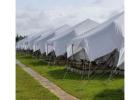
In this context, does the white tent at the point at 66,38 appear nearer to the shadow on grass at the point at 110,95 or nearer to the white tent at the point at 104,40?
the white tent at the point at 104,40

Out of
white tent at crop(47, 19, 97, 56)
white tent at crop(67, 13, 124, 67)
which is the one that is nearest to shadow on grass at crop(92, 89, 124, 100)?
white tent at crop(67, 13, 124, 67)

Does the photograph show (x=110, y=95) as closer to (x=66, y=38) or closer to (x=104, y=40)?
(x=104, y=40)

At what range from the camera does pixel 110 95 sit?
8.77 meters

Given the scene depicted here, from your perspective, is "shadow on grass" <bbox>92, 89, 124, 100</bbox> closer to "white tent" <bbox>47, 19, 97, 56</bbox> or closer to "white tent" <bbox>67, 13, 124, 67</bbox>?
"white tent" <bbox>67, 13, 124, 67</bbox>

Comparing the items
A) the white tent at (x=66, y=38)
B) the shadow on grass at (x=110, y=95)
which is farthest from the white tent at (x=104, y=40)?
the white tent at (x=66, y=38)

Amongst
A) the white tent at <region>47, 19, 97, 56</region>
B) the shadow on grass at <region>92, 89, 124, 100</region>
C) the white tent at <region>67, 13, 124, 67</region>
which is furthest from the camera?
the white tent at <region>47, 19, 97, 56</region>

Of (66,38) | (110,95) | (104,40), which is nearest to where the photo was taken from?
(110,95)

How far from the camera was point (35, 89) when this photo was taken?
10.5 meters

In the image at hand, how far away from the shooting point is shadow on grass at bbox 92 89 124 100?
27.4ft

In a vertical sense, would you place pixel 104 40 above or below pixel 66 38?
below

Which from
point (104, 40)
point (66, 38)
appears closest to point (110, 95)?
point (104, 40)

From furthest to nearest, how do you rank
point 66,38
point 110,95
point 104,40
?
point 66,38 < point 104,40 < point 110,95

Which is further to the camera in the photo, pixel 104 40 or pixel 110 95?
pixel 104 40
